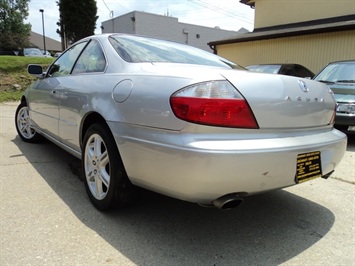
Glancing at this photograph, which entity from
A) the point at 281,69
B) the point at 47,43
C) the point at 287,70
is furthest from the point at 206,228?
the point at 47,43

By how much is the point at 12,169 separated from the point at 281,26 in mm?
14268

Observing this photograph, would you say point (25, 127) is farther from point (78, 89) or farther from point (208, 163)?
point (208, 163)

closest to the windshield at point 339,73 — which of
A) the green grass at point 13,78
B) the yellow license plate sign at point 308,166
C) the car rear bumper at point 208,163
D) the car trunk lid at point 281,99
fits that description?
the car trunk lid at point 281,99

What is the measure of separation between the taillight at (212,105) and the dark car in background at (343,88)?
4011mm

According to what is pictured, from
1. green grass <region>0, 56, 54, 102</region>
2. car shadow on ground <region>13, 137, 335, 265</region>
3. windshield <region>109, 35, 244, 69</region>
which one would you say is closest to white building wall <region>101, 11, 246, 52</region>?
green grass <region>0, 56, 54, 102</region>

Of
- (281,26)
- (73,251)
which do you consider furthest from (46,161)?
(281,26)

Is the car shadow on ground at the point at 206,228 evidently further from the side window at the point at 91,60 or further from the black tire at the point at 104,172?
the side window at the point at 91,60

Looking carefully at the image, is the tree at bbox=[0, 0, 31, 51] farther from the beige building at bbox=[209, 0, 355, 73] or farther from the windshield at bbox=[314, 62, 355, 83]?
the windshield at bbox=[314, 62, 355, 83]

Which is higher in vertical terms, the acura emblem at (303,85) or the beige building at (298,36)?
the beige building at (298,36)

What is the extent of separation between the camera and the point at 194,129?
1895 millimetres

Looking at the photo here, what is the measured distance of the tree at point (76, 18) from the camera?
23.7 meters

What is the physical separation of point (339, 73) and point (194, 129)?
5.60 meters

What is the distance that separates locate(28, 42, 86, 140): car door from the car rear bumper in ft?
5.21

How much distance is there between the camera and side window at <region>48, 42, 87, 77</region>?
3.52m
